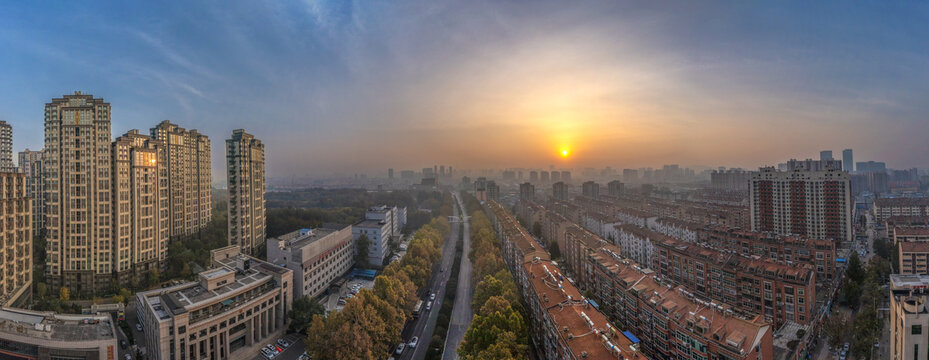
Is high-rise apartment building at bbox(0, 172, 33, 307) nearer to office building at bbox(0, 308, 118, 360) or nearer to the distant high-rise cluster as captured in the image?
the distant high-rise cluster

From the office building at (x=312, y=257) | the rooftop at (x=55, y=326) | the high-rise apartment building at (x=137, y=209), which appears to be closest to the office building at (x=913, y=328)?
the office building at (x=312, y=257)

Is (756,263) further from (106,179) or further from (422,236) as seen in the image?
(106,179)

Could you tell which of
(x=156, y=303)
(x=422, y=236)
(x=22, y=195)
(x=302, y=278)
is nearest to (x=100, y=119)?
(x=22, y=195)

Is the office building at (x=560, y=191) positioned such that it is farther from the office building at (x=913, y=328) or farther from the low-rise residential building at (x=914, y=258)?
the office building at (x=913, y=328)

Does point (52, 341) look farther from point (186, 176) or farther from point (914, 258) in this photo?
point (914, 258)

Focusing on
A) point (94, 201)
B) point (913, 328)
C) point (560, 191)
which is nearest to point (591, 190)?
point (560, 191)
